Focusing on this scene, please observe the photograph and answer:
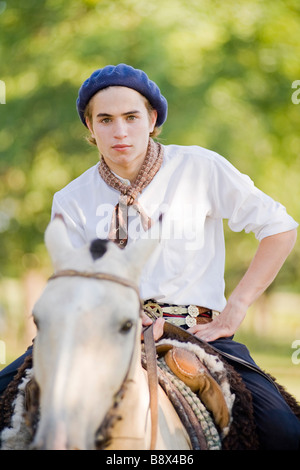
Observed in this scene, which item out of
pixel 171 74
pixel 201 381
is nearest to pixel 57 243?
pixel 201 381

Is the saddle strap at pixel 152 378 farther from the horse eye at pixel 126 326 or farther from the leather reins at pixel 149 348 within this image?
the horse eye at pixel 126 326

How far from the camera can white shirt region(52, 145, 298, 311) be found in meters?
3.84

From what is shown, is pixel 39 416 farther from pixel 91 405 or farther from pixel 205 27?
pixel 205 27

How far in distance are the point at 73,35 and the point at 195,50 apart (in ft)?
7.11

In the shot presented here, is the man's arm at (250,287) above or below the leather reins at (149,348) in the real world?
above

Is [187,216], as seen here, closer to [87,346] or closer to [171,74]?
[87,346]

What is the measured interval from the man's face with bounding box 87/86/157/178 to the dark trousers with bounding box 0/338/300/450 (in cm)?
116

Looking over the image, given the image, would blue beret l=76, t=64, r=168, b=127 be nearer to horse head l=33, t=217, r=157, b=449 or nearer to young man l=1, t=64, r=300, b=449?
young man l=1, t=64, r=300, b=449

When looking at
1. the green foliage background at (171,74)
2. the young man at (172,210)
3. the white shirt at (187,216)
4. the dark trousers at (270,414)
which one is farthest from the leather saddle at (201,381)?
the green foliage background at (171,74)

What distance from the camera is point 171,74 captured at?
38.0ft

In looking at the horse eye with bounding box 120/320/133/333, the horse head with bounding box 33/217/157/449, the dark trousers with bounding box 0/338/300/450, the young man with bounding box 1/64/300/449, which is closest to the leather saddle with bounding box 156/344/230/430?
the dark trousers with bounding box 0/338/300/450

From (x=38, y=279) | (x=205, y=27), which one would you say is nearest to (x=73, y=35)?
(x=205, y=27)

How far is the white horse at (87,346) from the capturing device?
90.8 inches

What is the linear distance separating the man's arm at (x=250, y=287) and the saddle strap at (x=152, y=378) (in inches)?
21.7
